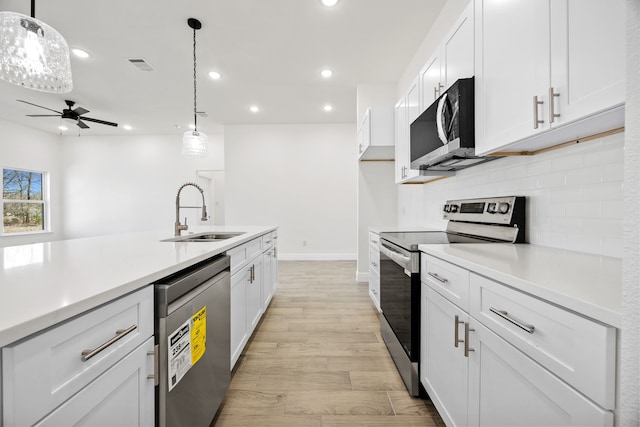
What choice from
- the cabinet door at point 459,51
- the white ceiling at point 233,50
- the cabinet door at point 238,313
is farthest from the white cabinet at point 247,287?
the white ceiling at point 233,50

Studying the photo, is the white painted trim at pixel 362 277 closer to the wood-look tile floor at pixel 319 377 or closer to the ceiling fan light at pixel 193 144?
the wood-look tile floor at pixel 319 377

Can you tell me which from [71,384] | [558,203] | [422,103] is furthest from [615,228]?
[71,384]

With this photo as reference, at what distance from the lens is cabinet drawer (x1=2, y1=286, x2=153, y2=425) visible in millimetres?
472

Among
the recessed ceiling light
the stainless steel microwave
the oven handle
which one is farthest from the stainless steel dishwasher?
the recessed ceiling light

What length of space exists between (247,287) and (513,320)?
165 centimetres

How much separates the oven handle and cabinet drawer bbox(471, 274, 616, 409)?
0.64 meters

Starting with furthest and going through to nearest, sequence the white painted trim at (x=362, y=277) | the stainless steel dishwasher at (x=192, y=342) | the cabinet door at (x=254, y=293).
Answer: the white painted trim at (x=362, y=277) → the cabinet door at (x=254, y=293) → the stainless steel dishwasher at (x=192, y=342)

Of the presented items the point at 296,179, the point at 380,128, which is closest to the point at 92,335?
the point at 380,128

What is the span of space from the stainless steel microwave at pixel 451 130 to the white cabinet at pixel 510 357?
2.39 feet

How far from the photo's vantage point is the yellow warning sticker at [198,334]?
1.05 meters

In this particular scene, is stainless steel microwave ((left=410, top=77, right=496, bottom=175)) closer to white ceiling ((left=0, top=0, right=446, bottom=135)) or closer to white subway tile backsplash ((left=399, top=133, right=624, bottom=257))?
white subway tile backsplash ((left=399, top=133, right=624, bottom=257))

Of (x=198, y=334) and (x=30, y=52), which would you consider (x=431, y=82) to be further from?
(x=30, y=52)

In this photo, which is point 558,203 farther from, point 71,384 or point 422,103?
point 71,384

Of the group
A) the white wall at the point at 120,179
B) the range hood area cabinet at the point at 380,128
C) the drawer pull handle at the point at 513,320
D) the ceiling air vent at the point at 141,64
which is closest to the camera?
the drawer pull handle at the point at 513,320
